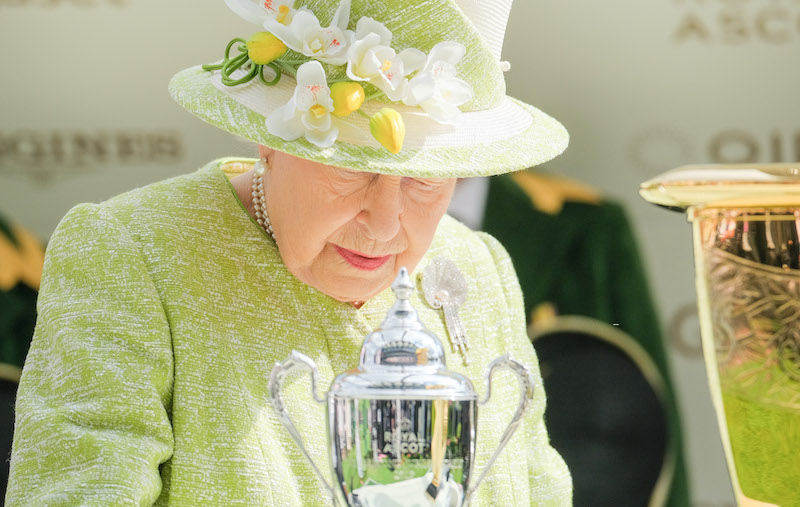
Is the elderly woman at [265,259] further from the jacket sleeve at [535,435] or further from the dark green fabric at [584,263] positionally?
the dark green fabric at [584,263]

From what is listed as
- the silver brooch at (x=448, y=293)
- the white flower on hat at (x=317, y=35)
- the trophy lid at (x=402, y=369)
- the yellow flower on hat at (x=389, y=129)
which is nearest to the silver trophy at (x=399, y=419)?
the trophy lid at (x=402, y=369)

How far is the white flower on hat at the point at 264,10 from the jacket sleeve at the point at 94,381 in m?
0.38

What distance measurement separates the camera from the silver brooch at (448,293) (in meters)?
1.87

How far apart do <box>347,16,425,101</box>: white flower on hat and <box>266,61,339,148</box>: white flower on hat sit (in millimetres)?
42

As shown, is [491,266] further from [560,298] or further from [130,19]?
[130,19]

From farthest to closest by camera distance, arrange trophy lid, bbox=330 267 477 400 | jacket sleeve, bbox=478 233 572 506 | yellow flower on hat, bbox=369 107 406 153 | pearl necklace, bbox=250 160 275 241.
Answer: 1. jacket sleeve, bbox=478 233 572 506
2. pearl necklace, bbox=250 160 275 241
3. yellow flower on hat, bbox=369 107 406 153
4. trophy lid, bbox=330 267 477 400

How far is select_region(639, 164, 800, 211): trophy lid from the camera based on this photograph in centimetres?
165

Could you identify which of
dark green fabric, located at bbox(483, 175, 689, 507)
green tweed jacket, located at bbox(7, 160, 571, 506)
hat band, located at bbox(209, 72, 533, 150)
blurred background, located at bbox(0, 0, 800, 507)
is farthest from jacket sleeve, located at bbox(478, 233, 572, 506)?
blurred background, located at bbox(0, 0, 800, 507)

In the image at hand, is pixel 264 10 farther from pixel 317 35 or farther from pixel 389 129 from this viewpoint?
pixel 389 129

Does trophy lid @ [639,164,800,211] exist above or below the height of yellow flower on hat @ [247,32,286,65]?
below

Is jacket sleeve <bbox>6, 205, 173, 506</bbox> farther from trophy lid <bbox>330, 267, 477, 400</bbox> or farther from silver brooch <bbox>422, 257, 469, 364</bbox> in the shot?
silver brooch <bbox>422, 257, 469, 364</bbox>

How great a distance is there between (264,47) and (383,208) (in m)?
0.27

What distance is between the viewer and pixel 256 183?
185 centimetres

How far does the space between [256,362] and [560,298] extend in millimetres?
1585
